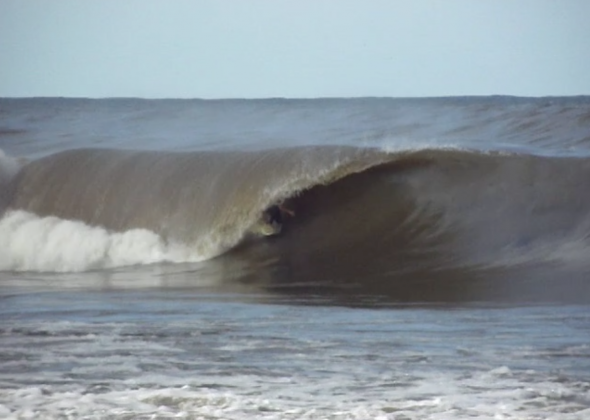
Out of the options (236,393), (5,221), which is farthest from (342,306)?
(5,221)

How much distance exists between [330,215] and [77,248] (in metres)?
2.20

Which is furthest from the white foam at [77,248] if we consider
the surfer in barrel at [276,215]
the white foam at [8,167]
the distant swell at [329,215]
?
the white foam at [8,167]

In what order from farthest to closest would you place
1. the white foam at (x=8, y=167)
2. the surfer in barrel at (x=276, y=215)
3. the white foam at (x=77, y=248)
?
the white foam at (x=8, y=167)
the surfer in barrel at (x=276, y=215)
the white foam at (x=77, y=248)

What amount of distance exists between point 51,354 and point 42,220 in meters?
5.48

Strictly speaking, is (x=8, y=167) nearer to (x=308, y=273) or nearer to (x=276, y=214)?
(x=276, y=214)

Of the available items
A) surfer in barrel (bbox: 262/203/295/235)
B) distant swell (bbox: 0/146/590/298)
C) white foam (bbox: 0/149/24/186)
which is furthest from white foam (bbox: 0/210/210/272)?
white foam (bbox: 0/149/24/186)

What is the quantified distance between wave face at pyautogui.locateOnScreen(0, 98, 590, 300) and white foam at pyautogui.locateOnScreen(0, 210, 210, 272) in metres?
0.02

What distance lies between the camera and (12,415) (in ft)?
13.4

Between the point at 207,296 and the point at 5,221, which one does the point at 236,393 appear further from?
the point at 5,221

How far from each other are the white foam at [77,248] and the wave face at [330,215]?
0.02m

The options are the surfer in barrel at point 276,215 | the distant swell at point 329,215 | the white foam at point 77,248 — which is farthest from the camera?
the surfer in barrel at point 276,215

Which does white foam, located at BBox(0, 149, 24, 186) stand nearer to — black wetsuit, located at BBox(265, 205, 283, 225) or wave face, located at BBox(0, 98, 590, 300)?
wave face, located at BBox(0, 98, 590, 300)

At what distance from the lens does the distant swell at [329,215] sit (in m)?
8.52

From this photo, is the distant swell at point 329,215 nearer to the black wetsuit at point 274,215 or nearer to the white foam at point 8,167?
the black wetsuit at point 274,215
